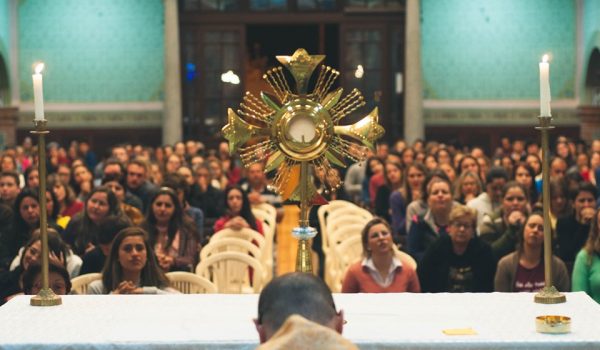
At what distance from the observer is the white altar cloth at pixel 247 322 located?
5.26m

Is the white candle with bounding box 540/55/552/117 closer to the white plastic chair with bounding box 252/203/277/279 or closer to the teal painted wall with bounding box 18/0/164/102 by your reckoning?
the white plastic chair with bounding box 252/203/277/279

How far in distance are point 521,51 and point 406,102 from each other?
2620mm

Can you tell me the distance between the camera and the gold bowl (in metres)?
5.32

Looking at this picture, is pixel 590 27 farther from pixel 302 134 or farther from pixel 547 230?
pixel 302 134

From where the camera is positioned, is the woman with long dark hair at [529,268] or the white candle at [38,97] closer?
the white candle at [38,97]

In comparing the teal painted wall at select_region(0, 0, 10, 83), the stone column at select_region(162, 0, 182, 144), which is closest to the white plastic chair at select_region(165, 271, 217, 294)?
the stone column at select_region(162, 0, 182, 144)

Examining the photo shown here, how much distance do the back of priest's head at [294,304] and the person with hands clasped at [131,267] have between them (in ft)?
13.3

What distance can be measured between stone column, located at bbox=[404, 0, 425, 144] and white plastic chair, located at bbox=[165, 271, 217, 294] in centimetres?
1804

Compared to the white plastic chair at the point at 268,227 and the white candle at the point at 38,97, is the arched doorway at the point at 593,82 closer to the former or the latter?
the white plastic chair at the point at 268,227

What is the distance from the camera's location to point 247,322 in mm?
5629

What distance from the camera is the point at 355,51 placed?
2708cm

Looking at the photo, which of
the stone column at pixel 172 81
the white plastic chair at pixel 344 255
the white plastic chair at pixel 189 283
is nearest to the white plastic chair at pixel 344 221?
the white plastic chair at pixel 344 255

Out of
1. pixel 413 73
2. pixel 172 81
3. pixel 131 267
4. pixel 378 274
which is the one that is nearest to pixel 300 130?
pixel 131 267

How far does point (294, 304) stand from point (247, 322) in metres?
1.98
